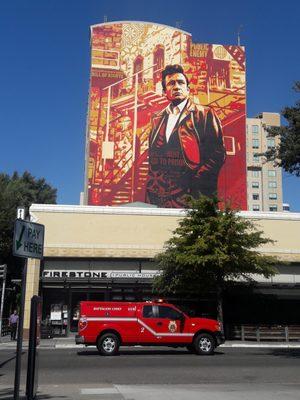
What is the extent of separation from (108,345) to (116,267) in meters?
12.2

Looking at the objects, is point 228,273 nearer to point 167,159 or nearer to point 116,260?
point 116,260

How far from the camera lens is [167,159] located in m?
77.8

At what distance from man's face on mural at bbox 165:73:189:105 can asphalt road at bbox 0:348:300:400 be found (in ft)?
209

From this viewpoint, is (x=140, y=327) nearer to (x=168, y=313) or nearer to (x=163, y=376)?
(x=168, y=313)

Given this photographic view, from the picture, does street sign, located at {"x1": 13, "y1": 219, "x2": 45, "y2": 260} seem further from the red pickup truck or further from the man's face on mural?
the man's face on mural

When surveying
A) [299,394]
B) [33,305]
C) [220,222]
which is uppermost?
[220,222]

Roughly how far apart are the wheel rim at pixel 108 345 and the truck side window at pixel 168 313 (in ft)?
6.55

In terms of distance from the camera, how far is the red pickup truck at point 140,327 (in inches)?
789

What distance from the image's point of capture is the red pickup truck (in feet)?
65.7

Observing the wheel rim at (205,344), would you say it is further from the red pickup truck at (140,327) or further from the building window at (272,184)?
the building window at (272,184)

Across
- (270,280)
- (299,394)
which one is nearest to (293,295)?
(270,280)

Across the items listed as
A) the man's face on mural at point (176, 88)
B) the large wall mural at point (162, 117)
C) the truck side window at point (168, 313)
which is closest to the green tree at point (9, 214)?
the large wall mural at point (162, 117)

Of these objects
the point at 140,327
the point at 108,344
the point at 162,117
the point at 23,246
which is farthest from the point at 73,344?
the point at 162,117

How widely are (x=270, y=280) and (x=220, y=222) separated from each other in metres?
6.89
